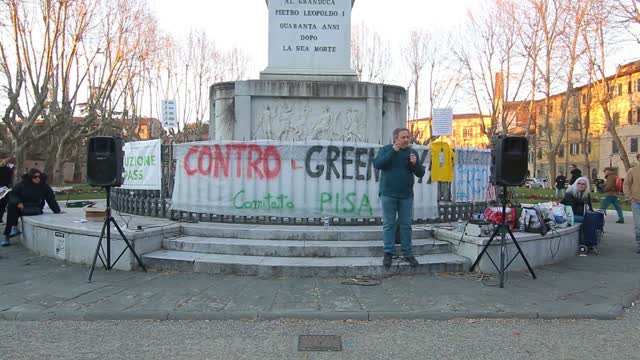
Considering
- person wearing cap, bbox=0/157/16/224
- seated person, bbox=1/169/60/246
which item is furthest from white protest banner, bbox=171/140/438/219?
person wearing cap, bbox=0/157/16/224

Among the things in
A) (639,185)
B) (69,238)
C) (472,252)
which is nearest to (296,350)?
(472,252)

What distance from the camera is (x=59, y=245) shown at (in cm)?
791

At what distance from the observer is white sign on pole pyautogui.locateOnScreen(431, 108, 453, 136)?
1252 cm

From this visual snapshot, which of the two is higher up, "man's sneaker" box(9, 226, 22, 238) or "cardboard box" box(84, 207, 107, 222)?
"cardboard box" box(84, 207, 107, 222)

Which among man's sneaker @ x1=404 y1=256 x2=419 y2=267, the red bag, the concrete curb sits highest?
the red bag

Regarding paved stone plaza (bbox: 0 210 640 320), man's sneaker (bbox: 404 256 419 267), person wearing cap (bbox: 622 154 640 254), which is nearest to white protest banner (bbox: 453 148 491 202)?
paved stone plaza (bbox: 0 210 640 320)

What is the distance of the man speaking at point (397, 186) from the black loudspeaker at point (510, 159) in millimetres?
1085

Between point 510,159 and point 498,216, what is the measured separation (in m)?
1.17

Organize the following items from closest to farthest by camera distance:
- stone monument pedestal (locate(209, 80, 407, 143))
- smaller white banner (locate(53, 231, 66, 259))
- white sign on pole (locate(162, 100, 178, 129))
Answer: smaller white banner (locate(53, 231, 66, 259))
stone monument pedestal (locate(209, 80, 407, 143))
white sign on pole (locate(162, 100, 178, 129))

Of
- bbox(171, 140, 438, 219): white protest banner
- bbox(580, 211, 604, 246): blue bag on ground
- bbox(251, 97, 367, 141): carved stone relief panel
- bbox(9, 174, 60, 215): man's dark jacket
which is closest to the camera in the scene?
bbox(171, 140, 438, 219): white protest banner

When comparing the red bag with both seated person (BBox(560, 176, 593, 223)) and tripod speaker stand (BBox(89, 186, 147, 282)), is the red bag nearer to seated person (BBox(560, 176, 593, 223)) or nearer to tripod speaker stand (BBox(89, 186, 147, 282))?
seated person (BBox(560, 176, 593, 223))

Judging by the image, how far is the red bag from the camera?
7.32 m

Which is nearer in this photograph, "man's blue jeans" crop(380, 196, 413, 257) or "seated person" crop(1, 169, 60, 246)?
"man's blue jeans" crop(380, 196, 413, 257)

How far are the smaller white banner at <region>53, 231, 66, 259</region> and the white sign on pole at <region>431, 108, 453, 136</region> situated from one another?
364 inches
